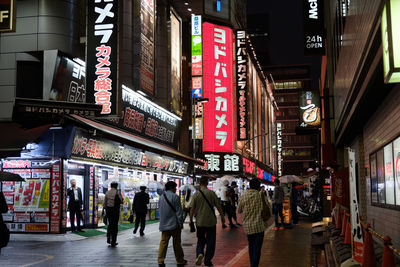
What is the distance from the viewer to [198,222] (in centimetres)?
1067

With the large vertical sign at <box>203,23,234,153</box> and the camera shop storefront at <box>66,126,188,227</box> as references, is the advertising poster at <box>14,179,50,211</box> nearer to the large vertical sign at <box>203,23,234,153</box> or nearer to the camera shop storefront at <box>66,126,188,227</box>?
the camera shop storefront at <box>66,126,188,227</box>

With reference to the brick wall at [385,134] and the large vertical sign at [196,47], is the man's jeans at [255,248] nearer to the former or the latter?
the brick wall at [385,134]

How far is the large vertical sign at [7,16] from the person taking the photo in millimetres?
10980

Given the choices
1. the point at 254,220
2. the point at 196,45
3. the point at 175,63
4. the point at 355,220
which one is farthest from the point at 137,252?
the point at 196,45

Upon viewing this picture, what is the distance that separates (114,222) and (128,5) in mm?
13655

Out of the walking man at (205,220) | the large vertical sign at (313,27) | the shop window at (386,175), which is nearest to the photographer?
the shop window at (386,175)

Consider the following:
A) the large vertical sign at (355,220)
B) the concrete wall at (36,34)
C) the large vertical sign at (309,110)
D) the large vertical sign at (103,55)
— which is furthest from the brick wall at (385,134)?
the large vertical sign at (309,110)

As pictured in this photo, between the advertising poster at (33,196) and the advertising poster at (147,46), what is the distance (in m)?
8.76

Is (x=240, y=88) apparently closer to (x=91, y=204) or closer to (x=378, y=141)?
(x=91, y=204)

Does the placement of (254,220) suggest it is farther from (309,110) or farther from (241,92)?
(241,92)

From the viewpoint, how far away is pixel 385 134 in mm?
11070

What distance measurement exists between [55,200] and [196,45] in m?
26.9

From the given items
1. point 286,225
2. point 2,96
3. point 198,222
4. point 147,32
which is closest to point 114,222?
point 198,222

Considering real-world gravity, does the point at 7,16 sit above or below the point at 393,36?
above
